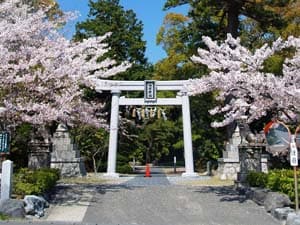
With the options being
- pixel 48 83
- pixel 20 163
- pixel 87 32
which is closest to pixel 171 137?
pixel 87 32

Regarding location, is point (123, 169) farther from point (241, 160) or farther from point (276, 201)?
point (276, 201)

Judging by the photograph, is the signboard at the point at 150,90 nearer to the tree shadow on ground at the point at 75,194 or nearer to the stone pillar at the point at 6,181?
the tree shadow on ground at the point at 75,194

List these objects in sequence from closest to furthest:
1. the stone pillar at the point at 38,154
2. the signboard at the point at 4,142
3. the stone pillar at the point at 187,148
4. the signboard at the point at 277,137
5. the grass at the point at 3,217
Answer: the grass at the point at 3,217
the signboard at the point at 4,142
the signboard at the point at 277,137
the stone pillar at the point at 38,154
the stone pillar at the point at 187,148

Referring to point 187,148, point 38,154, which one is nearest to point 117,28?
point 187,148

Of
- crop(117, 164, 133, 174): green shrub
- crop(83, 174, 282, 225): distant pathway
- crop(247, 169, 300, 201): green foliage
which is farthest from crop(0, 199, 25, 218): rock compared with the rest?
crop(117, 164, 133, 174): green shrub

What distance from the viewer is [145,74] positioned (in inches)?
1346

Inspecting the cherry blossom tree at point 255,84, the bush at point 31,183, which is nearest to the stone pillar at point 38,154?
the bush at point 31,183

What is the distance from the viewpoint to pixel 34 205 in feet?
33.3

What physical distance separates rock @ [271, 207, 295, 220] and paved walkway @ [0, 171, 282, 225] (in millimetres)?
131

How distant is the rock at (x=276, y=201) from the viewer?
10656 mm

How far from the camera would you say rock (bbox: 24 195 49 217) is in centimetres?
998

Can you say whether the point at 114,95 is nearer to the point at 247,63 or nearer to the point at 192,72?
the point at 192,72

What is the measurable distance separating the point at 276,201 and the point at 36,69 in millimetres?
7206

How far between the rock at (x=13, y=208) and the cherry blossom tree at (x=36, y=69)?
250 centimetres
